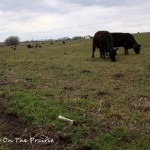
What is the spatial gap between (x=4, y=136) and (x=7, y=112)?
1759 millimetres

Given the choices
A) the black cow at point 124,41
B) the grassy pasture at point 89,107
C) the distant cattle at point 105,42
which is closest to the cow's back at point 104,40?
the distant cattle at point 105,42

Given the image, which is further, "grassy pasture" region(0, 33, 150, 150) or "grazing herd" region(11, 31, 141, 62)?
"grazing herd" region(11, 31, 141, 62)

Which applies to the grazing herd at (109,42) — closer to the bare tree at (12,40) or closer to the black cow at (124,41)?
the black cow at (124,41)

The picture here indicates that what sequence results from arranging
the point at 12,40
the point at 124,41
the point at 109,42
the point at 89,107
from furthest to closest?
the point at 12,40, the point at 124,41, the point at 109,42, the point at 89,107

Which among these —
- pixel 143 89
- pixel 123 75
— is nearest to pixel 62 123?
pixel 143 89

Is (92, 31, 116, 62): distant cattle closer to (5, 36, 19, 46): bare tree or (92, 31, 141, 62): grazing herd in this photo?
(92, 31, 141, 62): grazing herd

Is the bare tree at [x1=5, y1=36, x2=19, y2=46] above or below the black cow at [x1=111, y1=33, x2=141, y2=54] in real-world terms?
below

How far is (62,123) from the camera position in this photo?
727cm

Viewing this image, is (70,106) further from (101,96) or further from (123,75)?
(123,75)

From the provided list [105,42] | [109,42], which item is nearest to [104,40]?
[105,42]

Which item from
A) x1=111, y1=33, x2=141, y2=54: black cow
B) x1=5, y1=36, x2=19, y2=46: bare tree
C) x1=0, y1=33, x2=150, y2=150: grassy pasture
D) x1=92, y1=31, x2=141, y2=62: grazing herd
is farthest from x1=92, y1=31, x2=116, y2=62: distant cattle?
x1=5, y1=36, x2=19, y2=46: bare tree

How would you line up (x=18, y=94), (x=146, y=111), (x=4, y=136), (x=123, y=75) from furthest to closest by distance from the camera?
(x=123, y=75), (x=18, y=94), (x=146, y=111), (x=4, y=136)

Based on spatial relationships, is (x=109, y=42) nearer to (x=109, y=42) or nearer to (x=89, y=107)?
(x=109, y=42)

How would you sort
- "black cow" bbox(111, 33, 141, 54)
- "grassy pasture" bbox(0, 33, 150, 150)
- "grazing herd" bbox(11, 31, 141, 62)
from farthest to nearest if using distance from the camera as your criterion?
"black cow" bbox(111, 33, 141, 54) → "grazing herd" bbox(11, 31, 141, 62) → "grassy pasture" bbox(0, 33, 150, 150)
